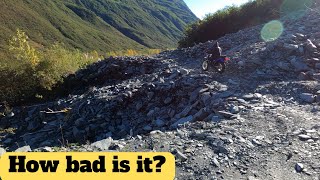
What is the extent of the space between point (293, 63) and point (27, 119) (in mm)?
15083

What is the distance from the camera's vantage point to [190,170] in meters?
7.23

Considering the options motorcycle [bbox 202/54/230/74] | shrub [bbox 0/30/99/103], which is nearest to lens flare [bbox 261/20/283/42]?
motorcycle [bbox 202/54/230/74]

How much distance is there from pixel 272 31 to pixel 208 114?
47.9ft

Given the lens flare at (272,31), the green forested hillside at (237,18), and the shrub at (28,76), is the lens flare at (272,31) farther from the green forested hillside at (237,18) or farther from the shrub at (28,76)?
the shrub at (28,76)

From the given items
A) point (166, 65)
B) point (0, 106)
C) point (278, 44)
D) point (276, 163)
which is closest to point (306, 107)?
point (276, 163)

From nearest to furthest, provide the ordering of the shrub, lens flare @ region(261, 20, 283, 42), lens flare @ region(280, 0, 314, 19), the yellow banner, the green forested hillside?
the yellow banner, lens flare @ region(261, 20, 283, 42), the shrub, lens flare @ region(280, 0, 314, 19), the green forested hillside

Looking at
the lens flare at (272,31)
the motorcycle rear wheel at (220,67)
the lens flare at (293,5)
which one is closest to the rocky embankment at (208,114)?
the motorcycle rear wheel at (220,67)

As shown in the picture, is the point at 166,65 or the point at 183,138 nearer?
the point at 183,138

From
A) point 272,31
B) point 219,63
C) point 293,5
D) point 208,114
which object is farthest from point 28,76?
point 293,5

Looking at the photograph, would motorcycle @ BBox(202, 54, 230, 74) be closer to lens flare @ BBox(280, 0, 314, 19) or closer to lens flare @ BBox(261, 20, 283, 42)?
lens flare @ BBox(261, 20, 283, 42)

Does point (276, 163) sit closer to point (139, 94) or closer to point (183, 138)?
point (183, 138)

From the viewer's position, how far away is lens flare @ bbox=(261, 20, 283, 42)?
22152 millimetres

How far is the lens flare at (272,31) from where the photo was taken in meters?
22.2

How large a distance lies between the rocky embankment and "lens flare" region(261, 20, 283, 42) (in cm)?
56
